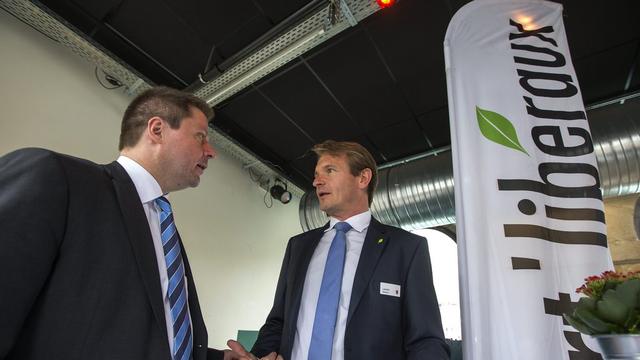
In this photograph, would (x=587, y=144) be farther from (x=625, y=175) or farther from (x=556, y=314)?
(x=625, y=175)

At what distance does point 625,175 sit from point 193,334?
3.28 m

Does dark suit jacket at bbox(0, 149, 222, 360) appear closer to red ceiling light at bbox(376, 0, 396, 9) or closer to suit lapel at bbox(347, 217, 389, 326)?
suit lapel at bbox(347, 217, 389, 326)

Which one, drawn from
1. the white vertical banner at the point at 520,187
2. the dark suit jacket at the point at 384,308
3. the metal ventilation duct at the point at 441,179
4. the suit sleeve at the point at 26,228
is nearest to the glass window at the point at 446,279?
the metal ventilation duct at the point at 441,179

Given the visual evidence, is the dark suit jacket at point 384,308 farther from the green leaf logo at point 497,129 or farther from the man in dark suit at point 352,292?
the green leaf logo at point 497,129

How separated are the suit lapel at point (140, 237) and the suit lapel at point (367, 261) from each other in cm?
76

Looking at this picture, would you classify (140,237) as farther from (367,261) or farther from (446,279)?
(446,279)

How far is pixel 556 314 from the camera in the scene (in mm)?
1212

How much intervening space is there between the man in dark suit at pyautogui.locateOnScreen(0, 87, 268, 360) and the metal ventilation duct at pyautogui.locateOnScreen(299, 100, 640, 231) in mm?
2869

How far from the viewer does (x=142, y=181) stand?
4.03ft

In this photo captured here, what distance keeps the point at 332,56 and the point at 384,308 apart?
222 centimetres

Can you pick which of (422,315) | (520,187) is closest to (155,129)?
(422,315)

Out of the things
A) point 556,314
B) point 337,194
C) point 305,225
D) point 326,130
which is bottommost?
point 556,314

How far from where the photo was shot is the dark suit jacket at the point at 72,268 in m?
0.76

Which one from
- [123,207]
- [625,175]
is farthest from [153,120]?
[625,175]
